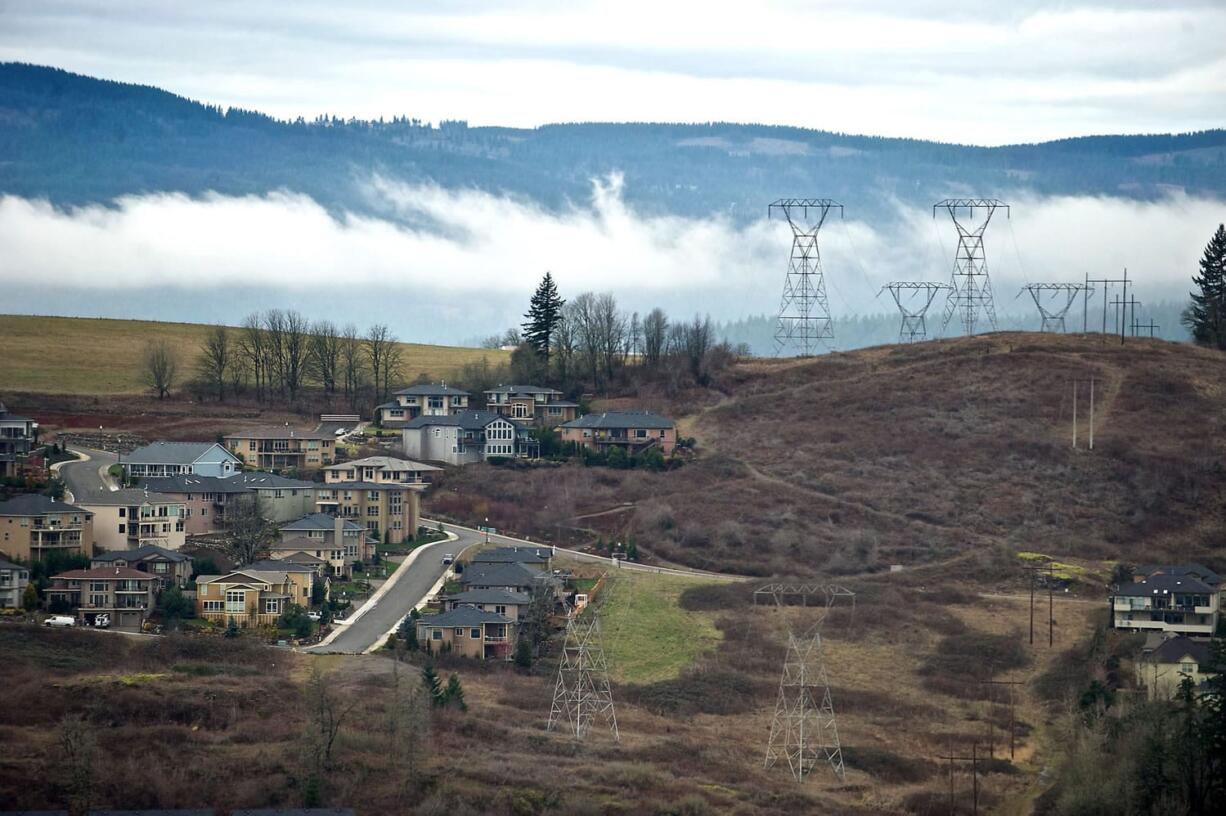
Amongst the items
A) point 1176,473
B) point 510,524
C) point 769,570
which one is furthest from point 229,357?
point 1176,473

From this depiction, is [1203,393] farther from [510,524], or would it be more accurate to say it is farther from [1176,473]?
[510,524]

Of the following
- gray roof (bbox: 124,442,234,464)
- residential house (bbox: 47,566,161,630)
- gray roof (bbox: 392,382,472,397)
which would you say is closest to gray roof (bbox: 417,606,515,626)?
residential house (bbox: 47,566,161,630)

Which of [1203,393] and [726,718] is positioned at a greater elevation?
[1203,393]

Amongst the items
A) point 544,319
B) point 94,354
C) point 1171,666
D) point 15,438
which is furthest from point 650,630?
point 94,354

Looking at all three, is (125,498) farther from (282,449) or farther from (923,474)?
(923,474)

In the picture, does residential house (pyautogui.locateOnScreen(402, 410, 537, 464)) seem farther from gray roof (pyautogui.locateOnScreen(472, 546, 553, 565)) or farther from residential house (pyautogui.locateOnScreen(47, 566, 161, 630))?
residential house (pyautogui.locateOnScreen(47, 566, 161, 630))

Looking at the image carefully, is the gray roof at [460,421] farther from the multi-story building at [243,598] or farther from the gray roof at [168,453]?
the multi-story building at [243,598]
